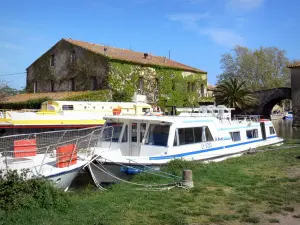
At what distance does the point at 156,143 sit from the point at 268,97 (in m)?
41.5

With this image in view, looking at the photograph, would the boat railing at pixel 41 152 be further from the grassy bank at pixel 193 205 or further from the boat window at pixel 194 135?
the boat window at pixel 194 135

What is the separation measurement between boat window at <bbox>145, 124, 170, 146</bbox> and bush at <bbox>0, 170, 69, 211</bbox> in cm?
565

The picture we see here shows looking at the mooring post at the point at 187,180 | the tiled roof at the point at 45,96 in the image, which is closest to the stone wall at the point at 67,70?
the tiled roof at the point at 45,96

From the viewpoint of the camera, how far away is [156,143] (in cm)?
1320

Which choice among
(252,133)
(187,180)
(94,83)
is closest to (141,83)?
(94,83)

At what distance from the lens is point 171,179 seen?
414 inches

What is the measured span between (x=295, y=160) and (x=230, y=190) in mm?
5993

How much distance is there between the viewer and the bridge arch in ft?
162

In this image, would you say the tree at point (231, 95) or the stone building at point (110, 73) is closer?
the stone building at point (110, 73)

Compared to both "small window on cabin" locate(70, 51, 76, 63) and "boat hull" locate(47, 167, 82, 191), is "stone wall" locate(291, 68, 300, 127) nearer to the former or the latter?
"small window on cabin" locate(70, 51, 76, 63)

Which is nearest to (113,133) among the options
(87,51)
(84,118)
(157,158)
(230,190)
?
(157,158)

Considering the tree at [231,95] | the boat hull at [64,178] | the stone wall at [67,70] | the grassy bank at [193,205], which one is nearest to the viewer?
the grassy bank at [193,205]

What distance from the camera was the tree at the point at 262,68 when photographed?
6331 centimetres

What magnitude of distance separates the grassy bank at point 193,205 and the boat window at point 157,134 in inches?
76.9
